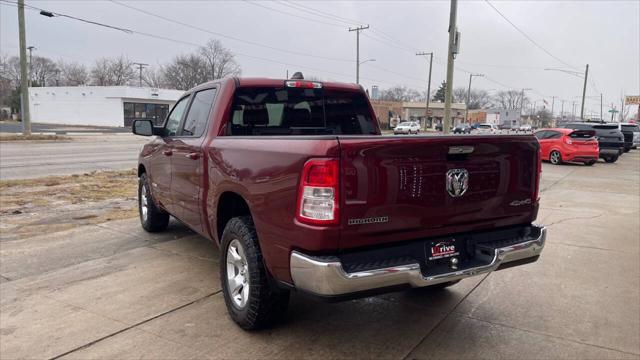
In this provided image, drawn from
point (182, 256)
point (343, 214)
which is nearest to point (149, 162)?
point (182, 256)

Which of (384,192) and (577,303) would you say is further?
(577,303)

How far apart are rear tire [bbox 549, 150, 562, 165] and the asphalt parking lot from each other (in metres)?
15.3

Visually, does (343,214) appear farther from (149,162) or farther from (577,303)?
(149,162)

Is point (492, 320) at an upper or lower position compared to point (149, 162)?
lower

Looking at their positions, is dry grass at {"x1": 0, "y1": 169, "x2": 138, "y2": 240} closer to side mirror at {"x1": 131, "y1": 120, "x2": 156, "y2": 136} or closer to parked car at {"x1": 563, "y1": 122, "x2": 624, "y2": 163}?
side mirror at {"x1": 131, "y1": 120, "x2": 156, "y2": 136}

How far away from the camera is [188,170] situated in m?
4.64

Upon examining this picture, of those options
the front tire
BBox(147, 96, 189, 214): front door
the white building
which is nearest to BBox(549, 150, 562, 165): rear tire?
BBox(147, 96, 189, 214): front door

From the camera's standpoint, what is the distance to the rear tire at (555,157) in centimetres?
2016

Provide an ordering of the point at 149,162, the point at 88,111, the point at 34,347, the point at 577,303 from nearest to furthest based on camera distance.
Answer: the point at 34,347 < the point at 577,303 < the point at 149,162 < the point at 88,111

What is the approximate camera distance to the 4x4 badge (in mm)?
3281

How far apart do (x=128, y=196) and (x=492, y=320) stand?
7494 millimetres

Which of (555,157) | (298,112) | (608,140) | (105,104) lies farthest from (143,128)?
(105,104)

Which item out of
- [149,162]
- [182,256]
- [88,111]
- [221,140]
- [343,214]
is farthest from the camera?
[88,111]

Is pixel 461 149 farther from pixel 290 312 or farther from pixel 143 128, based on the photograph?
pixel 143 128
